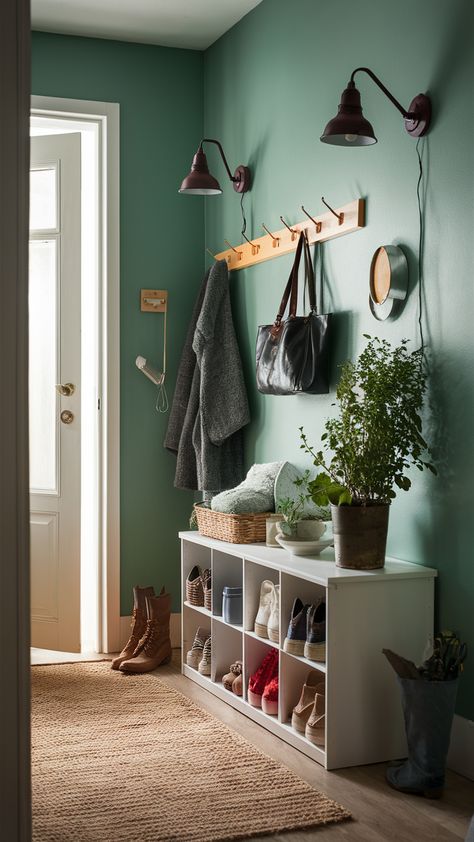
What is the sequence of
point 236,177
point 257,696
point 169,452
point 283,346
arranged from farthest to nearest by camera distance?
point 169,452, point 236,177, point 283,346, point 257,696

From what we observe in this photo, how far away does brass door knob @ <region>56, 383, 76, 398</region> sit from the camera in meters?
4.24

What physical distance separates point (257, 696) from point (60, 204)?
90.8 inches

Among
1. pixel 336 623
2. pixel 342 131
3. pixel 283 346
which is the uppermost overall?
pixel 342 131

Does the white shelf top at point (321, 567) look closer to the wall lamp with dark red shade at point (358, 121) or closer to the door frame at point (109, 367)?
the door frame at point (109, 367)

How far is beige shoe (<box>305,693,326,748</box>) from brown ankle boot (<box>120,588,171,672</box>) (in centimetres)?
124

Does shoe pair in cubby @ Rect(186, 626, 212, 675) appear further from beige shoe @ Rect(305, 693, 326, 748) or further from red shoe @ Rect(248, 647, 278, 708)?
beige shoe @ Rect(305, 693, 326, 748)

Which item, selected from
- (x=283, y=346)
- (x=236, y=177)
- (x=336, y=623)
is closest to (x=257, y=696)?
(x=336, y=623)

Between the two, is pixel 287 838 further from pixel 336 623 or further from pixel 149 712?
pixel 149 712

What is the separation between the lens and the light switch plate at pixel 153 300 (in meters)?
4.32

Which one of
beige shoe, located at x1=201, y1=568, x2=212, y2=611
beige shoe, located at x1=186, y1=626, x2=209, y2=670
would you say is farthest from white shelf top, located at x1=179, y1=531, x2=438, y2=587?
beige shoe, located at x1=186, y1=626, x2=209, y2=670

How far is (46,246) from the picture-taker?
4.26 metres

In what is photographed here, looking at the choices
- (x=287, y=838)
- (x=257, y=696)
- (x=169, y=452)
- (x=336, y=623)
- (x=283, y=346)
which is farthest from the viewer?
(x=169, y=452)

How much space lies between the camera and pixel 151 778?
263 centimetres

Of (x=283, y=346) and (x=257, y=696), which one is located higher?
(x=283, y=346)
